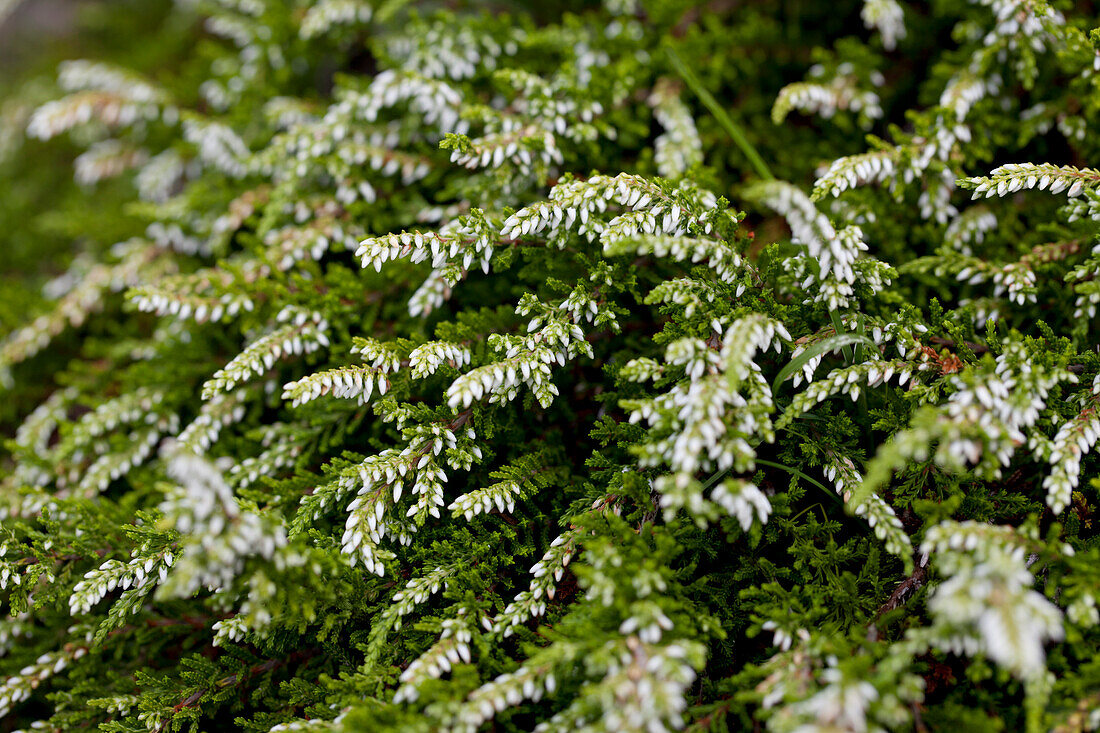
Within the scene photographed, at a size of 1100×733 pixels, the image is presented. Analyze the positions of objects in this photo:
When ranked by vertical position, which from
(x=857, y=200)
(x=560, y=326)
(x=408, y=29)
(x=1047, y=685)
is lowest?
(x=1047, y=685)

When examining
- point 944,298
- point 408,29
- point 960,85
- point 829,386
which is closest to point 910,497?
point 829,386

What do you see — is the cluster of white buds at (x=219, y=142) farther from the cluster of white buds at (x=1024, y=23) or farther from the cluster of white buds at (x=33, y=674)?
the cluster of white buds at (x=1024, y=23)

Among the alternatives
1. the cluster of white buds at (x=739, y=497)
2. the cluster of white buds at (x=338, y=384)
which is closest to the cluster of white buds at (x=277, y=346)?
the cluster of white buds at (x=338, y=384)

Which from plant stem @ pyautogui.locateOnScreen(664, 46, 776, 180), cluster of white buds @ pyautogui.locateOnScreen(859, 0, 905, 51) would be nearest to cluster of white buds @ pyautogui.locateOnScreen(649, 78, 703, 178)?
plant stem @ pyautogui.locateOnScreen(664, 46, 776, 180)

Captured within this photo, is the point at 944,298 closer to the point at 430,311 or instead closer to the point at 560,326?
the point at 560,326

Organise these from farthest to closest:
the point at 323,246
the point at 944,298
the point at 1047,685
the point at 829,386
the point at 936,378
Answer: the point at 323,246 < the point at 944,298 < the point at 936,378 < the point at 829,386 < the point at 1047,685

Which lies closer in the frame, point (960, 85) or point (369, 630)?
point (369, 630)

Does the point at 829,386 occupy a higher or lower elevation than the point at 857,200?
lower
